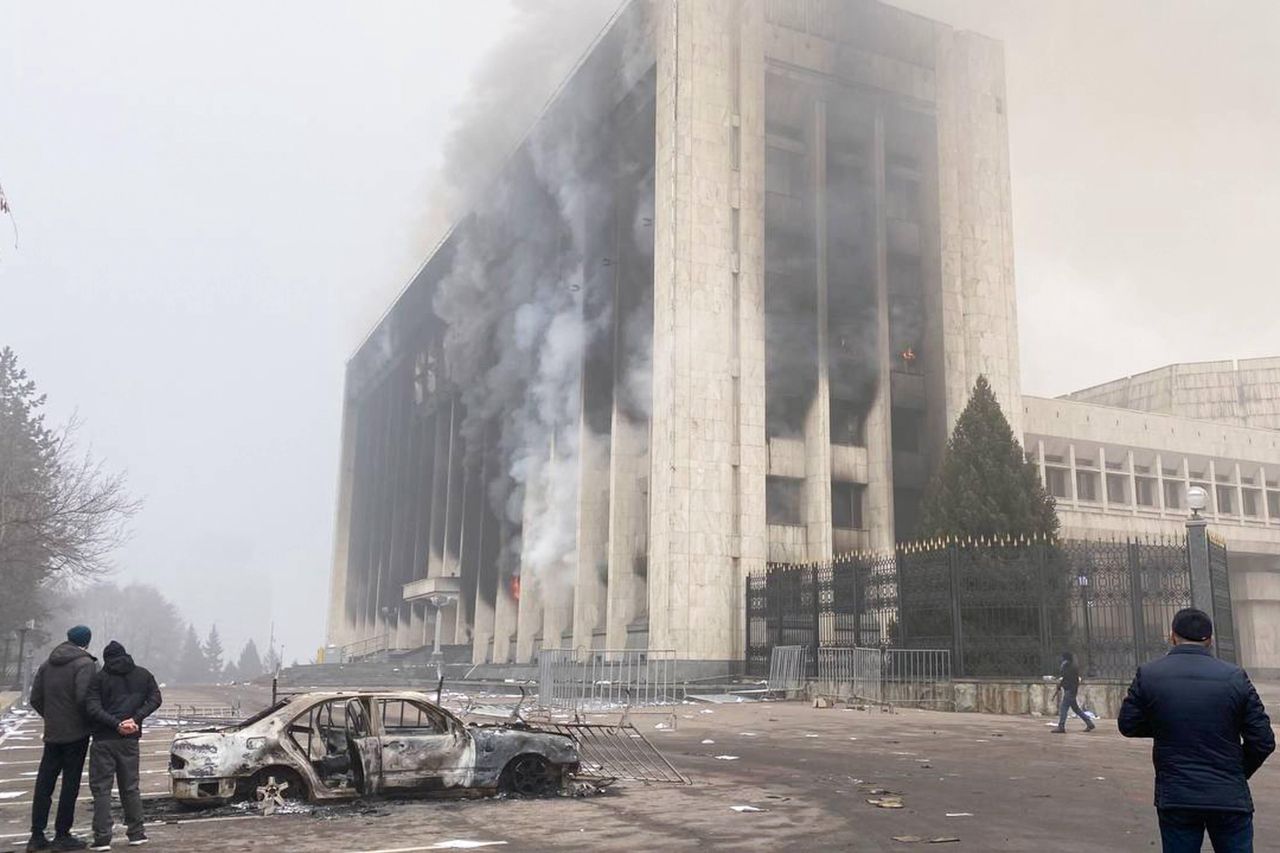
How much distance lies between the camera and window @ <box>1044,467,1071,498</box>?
4688cm

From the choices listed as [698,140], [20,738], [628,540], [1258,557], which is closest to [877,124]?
[698,140]

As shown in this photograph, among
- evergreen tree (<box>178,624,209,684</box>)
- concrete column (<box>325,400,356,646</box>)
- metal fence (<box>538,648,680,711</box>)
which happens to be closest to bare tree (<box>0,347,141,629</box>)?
metal fence (<box>538,648,680,711</box>)

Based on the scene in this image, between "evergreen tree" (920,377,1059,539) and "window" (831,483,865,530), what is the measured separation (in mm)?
7542

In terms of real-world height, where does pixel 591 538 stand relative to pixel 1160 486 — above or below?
below

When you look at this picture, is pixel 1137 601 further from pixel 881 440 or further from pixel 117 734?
pixel 117 734

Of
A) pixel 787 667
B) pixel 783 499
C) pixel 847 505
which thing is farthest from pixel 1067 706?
pixel 847 505

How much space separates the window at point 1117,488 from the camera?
48.7 meters

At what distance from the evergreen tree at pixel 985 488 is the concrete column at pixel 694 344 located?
719cm

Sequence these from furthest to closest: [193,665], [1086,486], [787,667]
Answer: [193,665] → [1086,486] → [787,667]

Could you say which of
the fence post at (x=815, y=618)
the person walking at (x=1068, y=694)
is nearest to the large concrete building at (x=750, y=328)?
the fence post at (x=815, y=618)

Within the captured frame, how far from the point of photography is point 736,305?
37875mm

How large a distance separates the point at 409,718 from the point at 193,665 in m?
164

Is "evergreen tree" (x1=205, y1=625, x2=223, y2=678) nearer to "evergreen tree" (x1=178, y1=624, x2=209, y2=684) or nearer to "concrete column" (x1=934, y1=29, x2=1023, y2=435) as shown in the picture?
"evergreen tree" (x1=178, y1=624, x2=209, y2=684)

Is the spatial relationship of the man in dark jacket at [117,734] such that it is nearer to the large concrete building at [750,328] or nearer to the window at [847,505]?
the large concrete building at [750,328]
